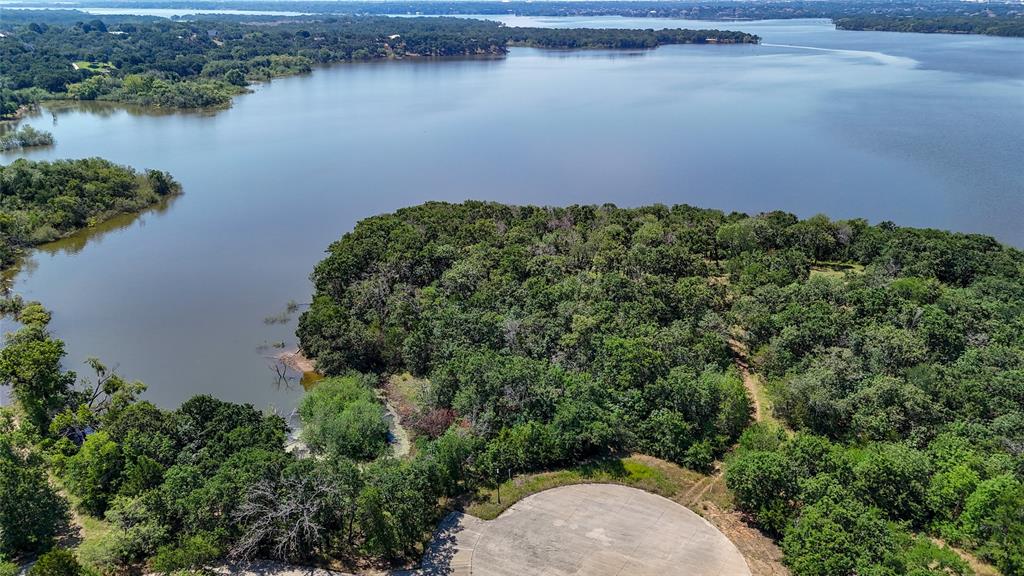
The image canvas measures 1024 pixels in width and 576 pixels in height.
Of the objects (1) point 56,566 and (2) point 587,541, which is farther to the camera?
(2) point 587,541

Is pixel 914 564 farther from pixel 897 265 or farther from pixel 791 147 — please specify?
pixel 791 147

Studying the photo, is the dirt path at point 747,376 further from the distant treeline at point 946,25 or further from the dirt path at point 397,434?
the distant treeline at point 946,25

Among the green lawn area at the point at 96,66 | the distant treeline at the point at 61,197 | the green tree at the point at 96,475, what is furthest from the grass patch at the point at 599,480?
the green lawn area at the point at 96,66

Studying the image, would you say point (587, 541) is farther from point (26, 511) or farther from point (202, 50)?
point (202, 50)

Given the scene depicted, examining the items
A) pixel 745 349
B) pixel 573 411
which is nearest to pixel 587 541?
pixel 573 411

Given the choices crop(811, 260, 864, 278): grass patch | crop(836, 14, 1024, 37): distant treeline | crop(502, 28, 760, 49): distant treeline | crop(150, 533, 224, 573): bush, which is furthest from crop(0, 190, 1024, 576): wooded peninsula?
crop(836, 14, 1024, 37): distant treeline

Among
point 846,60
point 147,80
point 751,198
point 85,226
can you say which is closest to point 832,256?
point 751,198

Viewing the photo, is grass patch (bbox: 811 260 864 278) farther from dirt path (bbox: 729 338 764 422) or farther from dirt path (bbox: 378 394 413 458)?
dirt path (bbox: 378 394 413 458)

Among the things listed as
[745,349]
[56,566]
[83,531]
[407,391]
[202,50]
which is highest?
[202,50]
